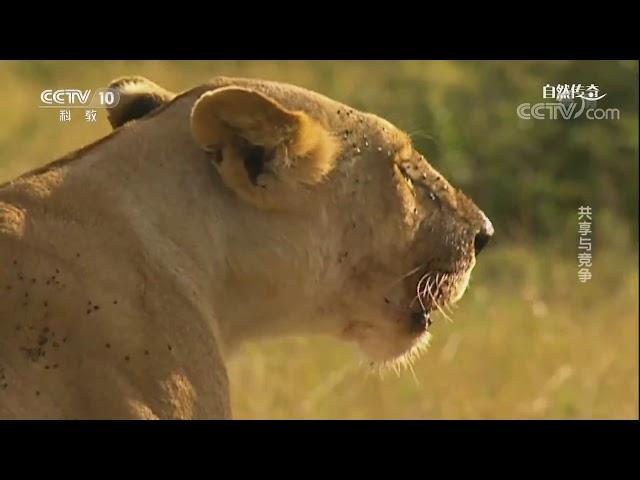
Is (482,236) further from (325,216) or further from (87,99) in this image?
(87,99)

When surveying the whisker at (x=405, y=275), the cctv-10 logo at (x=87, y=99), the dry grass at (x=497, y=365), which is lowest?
the dry grass at (x=497, y=365)

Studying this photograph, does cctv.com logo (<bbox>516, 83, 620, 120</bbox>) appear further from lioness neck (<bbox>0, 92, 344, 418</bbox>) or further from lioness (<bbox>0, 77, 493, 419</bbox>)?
lioness neck (<bbox>0, 92, 344, 418</bbox>)

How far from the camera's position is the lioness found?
2.36 meters

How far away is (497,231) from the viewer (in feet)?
23.3

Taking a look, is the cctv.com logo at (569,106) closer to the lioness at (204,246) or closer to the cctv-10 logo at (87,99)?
the cctv-10 logo at (87,99)

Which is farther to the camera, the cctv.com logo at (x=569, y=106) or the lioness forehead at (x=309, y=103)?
the cctv.com logo at (x=569, y=106)

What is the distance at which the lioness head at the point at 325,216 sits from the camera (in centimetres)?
255

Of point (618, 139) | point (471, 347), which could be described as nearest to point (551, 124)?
point (618, 139)

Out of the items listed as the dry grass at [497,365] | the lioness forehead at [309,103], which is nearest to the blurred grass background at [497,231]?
the dry grass at [497,365]

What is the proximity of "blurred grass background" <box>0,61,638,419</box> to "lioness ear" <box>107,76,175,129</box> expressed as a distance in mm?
1184

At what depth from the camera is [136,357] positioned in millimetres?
2381
